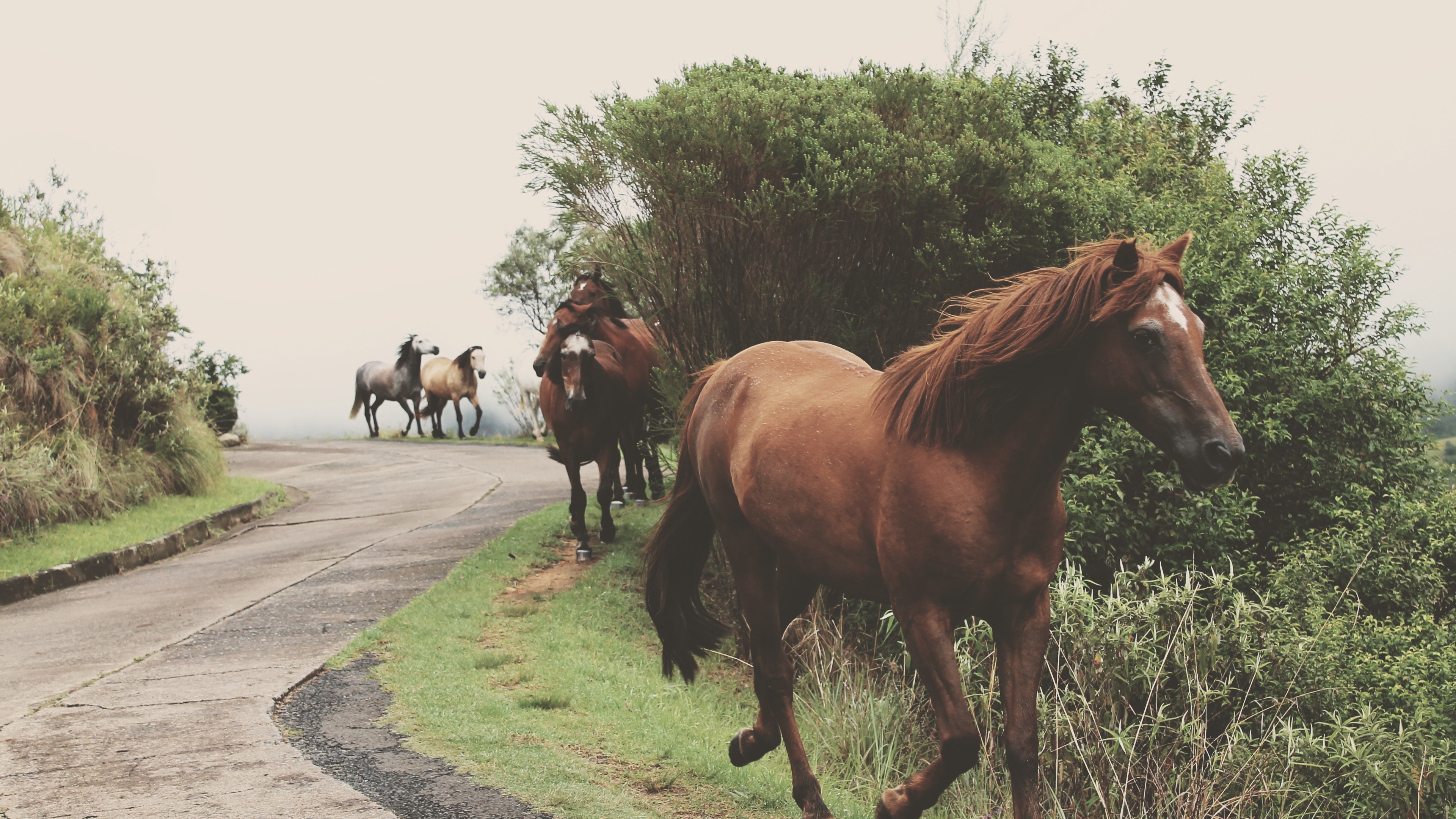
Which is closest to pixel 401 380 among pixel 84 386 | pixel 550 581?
pixel 84 386

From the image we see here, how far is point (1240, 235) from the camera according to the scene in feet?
27.1

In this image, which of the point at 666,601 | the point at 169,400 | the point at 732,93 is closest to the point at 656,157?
the point at 732,93

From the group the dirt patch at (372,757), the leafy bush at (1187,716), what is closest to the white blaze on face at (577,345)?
the dirt patch at (372,757)

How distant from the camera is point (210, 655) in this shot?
283 inches

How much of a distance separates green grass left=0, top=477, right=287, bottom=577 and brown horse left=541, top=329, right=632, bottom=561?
5112 millimetres

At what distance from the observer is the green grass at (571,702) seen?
15.8 ft

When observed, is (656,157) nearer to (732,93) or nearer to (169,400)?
(732,93)

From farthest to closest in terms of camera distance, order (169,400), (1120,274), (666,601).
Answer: (169,400) < (666,601) < (1120,274)

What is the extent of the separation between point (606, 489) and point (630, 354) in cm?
146

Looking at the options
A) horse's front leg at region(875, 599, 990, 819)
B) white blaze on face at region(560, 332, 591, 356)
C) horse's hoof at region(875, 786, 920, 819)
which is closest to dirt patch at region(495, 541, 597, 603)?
white blaze on face at region(560, 332, 591, 356)

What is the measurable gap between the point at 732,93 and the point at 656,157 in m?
0.72

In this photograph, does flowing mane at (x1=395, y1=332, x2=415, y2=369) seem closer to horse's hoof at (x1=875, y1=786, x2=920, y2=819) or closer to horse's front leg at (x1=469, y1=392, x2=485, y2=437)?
horse's front leg at (x1=469, y1=392, x2=485, y2=437)

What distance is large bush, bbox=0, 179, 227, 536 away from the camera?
12570mm

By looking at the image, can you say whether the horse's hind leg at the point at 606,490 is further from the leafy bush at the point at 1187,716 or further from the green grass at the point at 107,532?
the green grass at the point at 107,532
